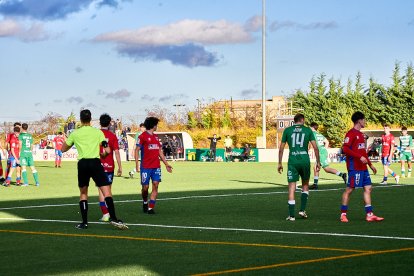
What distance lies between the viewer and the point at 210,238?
44.4ft

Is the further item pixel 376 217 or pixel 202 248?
pixel 376 217

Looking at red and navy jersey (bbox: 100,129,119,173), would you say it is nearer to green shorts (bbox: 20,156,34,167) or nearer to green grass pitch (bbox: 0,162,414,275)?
green grass pitch (bbox: 0,162,414,275)

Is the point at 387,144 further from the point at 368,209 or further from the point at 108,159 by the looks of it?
the point at 108,159

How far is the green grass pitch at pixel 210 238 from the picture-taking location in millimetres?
10570

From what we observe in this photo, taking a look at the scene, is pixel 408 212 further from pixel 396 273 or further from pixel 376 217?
pixel 396 273

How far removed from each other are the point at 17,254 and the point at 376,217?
7024mm

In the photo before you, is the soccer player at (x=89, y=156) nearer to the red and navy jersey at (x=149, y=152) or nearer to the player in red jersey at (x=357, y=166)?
the red and navy jersey at (x=149, y=152)

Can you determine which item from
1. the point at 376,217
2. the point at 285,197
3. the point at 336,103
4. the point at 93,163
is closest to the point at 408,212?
the point at 376,217

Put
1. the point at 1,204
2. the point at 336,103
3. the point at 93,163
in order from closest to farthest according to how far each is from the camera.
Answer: the point at 93,163
the point at 1,204
the point at 336,103

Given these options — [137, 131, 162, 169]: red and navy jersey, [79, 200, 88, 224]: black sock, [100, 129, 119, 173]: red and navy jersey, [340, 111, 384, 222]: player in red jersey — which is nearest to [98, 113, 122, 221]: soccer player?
[100, 129, 119, 173]: red and navy jersey

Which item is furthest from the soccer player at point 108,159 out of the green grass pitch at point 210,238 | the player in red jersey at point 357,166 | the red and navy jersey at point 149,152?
the player in red jersey at point 357,166

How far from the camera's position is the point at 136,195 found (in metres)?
24.5

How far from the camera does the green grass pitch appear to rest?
10570mm

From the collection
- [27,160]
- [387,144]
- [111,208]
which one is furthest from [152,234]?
[387,144]
